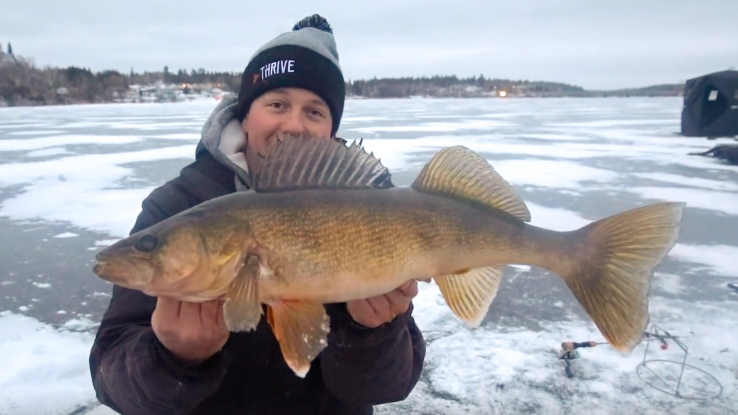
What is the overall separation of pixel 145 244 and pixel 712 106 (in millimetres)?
17371

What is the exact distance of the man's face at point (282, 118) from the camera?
6.92ft

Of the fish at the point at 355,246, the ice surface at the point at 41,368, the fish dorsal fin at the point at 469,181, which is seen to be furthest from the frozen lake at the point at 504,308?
the fish dorsal fin at the point at 469,181

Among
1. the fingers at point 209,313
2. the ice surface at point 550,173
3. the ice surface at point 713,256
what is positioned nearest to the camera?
the fingers at point 209,313

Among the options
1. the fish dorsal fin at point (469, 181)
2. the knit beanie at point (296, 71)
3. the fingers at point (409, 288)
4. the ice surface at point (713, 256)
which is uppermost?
the knit beanie at point (296, 71)

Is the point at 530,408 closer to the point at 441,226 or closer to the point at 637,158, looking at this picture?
the point at 441,226

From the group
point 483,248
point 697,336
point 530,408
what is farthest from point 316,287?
point 697,336

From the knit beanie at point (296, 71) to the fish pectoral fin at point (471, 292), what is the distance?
0.98m

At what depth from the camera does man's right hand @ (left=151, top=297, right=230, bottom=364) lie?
1.54 m

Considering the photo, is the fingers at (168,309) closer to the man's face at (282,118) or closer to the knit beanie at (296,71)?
the man's face at (282,118)

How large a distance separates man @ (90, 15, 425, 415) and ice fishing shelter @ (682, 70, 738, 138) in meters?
15.5

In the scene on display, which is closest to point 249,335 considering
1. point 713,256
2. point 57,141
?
point 713,256

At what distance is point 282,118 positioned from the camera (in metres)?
2.13

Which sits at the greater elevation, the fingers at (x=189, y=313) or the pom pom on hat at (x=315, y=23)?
the pom pom on hat at (x=315, y=23)

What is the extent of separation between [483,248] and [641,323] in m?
0.56
